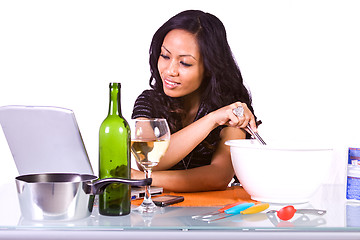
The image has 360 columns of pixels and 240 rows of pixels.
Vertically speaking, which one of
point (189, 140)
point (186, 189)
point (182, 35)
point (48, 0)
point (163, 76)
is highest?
point (48, 0)

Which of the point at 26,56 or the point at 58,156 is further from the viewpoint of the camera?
the point at 26,56

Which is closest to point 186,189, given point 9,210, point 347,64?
point 9,210

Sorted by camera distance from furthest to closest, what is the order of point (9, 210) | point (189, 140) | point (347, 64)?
point (347, 64)
point (189, 140)
point (9, 210)

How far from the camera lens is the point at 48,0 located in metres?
2.75

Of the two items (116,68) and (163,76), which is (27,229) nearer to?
(163,76)

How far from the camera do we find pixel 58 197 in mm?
1044

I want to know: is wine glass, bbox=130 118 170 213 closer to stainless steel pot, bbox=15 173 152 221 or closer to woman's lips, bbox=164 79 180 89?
stainless steel pot, bbox=15 173 152 221

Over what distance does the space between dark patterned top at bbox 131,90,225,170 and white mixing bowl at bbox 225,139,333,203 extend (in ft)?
3.17

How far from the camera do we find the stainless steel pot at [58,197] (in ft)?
3.41

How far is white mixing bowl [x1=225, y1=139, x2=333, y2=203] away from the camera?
1.26 metres

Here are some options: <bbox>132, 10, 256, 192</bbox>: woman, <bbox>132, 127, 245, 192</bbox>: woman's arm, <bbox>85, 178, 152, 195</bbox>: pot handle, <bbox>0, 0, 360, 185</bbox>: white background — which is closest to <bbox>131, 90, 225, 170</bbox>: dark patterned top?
<bbox>132, 10, 256, 192</bbox>: woman

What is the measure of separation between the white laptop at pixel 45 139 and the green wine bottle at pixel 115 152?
118 millimetres

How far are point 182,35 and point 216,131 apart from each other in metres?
0.51

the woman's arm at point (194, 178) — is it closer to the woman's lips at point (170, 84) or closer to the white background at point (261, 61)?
the woman's lips at point (170, 84)
